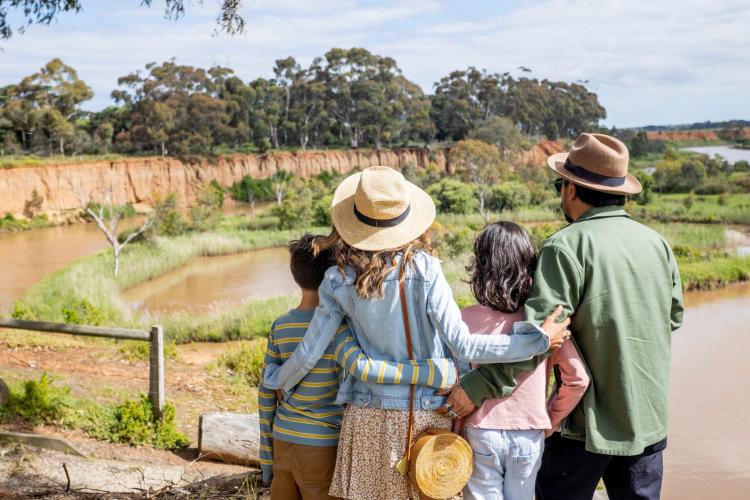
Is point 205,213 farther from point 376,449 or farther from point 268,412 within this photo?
point 376,449

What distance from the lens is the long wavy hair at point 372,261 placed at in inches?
93.4

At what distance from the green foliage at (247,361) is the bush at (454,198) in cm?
2588

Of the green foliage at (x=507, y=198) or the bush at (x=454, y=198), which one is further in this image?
the green foliage at (x=507, y=198)

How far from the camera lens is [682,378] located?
10523 millimetres

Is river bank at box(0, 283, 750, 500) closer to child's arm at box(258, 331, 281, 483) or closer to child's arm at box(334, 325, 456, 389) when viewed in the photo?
child's arm at box(258, 331, 281, 483)

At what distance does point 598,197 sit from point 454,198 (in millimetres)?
33025

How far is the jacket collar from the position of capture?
2.52m

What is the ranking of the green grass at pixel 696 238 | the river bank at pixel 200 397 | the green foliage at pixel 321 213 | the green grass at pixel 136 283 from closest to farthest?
the river bank at pixel 200 397
the green grass at pixel 136 283
the green grass at pixel 696 238
the green foliage at pixel 321 213

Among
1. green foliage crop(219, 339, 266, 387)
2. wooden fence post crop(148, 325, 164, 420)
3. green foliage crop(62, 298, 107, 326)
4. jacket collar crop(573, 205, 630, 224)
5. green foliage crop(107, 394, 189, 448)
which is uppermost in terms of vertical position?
jacket collar crop(573, 205, 630, 224)

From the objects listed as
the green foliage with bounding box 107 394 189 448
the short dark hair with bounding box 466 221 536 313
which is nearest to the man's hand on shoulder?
the short dark hair with bounding box 466 221 536 313

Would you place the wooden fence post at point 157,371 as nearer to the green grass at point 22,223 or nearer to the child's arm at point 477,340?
the child's arm at point 477,340

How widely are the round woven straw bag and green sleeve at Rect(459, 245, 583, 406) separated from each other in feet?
0.51

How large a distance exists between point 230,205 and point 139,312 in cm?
2976

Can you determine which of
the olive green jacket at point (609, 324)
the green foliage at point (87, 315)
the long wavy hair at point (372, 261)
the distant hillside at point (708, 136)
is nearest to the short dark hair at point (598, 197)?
the olive green jacket at point (609, 324)
